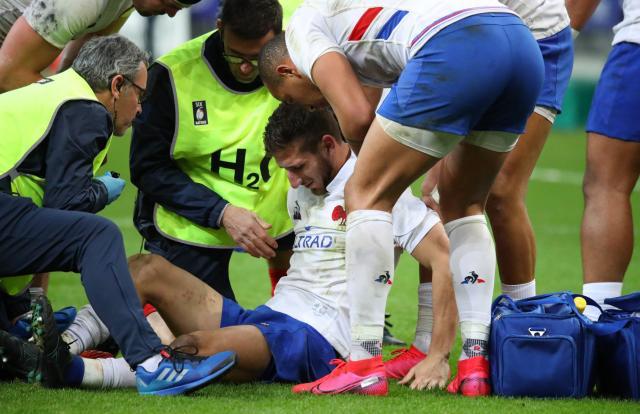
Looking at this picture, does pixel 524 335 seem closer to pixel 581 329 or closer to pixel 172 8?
pixel 581 329

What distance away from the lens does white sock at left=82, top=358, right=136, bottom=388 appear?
13.1 feet

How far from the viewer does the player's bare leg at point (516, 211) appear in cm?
472

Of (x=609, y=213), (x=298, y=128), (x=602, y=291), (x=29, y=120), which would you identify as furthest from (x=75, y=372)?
(x=609, y=213)

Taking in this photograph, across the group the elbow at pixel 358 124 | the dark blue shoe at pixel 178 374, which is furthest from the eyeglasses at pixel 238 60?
the dark blue shoe at pixel 178 374

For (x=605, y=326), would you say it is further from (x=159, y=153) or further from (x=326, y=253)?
(x=159, y=153)

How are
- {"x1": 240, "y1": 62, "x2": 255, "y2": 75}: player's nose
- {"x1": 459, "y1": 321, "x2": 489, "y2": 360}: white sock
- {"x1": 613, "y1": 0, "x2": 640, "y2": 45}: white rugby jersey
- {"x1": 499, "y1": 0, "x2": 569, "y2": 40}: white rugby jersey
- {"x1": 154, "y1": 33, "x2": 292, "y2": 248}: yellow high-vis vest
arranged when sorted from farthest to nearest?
1. {"x1": 154, "y1": 33, "x2": 292, "y2": 248}: yellow high-vis vest
2. {"x1": 240, "y1": 62, "x2": 255, "y2": 75}: player's nose
3. {"x1": 499, "y1": 0, "x2": 569, "y2": 40}: white rugby jersey
4. {"x1": 613, "y1": 0, "x2": 640, "y2": 45}: white rugby jersey
5. {"x1": 459, "y1": 321, "x2": 489, "y2": 360}: white sock

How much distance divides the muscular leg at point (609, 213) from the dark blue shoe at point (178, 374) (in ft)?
5.59

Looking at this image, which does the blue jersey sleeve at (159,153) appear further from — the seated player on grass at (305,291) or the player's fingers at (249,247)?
the seated player on grass at (305,291)

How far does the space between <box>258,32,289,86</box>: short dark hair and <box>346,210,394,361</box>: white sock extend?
682 mm

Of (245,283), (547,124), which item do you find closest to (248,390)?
(547,124)

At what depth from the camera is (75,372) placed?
393 centimetres

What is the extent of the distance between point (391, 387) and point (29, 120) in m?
1.64

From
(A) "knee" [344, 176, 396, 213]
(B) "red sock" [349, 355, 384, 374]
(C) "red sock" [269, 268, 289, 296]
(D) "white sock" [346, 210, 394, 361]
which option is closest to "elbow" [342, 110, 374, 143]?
(A) "knee" [344, 176, 396, 213]

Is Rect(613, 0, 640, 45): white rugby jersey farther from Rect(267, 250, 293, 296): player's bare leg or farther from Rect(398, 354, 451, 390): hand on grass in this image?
Rect(267, 250, 293, 296): player's bare leg
